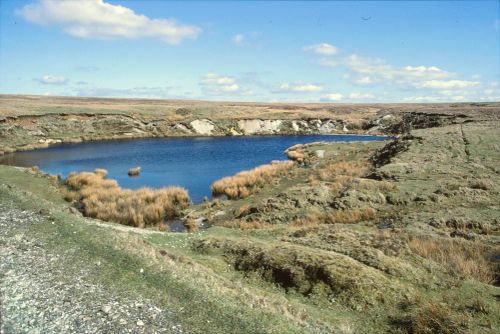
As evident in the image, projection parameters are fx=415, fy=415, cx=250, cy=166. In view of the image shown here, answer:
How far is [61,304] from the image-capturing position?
8844 millimetres

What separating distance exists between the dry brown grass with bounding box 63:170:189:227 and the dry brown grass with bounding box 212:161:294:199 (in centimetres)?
377

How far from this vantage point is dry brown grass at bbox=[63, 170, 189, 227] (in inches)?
1005

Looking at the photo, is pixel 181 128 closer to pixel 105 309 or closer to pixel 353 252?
pixel 353 252

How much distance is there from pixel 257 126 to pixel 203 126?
41.4ft

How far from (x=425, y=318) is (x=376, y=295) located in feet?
6.50

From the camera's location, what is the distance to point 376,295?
11.5 m

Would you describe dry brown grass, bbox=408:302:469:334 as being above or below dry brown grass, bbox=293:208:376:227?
above

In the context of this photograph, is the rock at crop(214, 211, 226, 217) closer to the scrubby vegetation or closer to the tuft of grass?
the scrubby vegetation

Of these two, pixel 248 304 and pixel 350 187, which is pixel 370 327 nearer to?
pixel 248 304

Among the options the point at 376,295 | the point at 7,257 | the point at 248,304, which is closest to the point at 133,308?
the point at 248,304

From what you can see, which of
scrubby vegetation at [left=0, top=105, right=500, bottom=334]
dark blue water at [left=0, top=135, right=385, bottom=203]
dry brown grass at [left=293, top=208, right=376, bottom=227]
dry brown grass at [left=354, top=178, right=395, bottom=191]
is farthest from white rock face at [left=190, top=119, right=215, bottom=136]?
dry brown grass at [left=293, top=208, right=376, bottom=227]

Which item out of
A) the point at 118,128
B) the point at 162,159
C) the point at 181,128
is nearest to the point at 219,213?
the point at 162,159

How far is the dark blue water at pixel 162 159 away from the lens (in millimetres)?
39875

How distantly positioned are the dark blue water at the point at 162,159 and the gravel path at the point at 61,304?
68.5 ft
